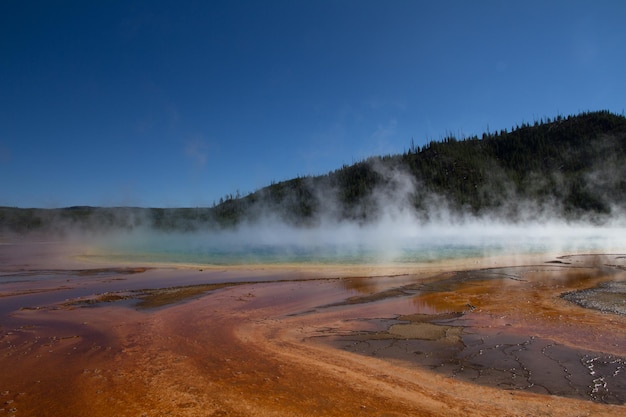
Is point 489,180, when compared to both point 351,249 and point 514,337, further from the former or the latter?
point 514,337

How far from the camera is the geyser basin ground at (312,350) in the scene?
14.1 feet

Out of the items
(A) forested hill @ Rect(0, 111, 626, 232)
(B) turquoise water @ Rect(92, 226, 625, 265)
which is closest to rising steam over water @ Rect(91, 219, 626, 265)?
(B) turquoise water @ Rect(92, 226, 625, 265)

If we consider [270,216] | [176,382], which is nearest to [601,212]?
[270,216]

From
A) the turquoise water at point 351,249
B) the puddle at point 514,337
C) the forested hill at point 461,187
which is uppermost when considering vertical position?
the forested hill at point 461,187

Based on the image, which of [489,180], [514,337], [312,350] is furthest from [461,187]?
[312,350]

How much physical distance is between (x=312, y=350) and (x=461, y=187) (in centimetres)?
7833

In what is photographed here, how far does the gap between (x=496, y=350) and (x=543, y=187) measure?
259 feet

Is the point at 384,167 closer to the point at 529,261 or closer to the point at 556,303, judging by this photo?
the point at 529,261

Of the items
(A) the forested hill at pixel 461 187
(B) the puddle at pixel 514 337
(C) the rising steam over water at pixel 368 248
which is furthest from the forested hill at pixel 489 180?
(B) the puddle at pixel 514 337

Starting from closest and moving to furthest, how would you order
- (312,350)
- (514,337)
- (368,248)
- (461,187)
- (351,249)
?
(312,350), (514,337), (351,249), (368,248), (461,187)

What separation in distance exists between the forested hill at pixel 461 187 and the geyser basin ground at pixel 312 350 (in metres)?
60.9

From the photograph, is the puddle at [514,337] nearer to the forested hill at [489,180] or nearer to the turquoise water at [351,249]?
the turquoise water at [351,249]

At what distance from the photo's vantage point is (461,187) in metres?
77.8

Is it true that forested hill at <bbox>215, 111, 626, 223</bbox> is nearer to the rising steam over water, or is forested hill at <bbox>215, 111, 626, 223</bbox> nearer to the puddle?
the rising steam over water
